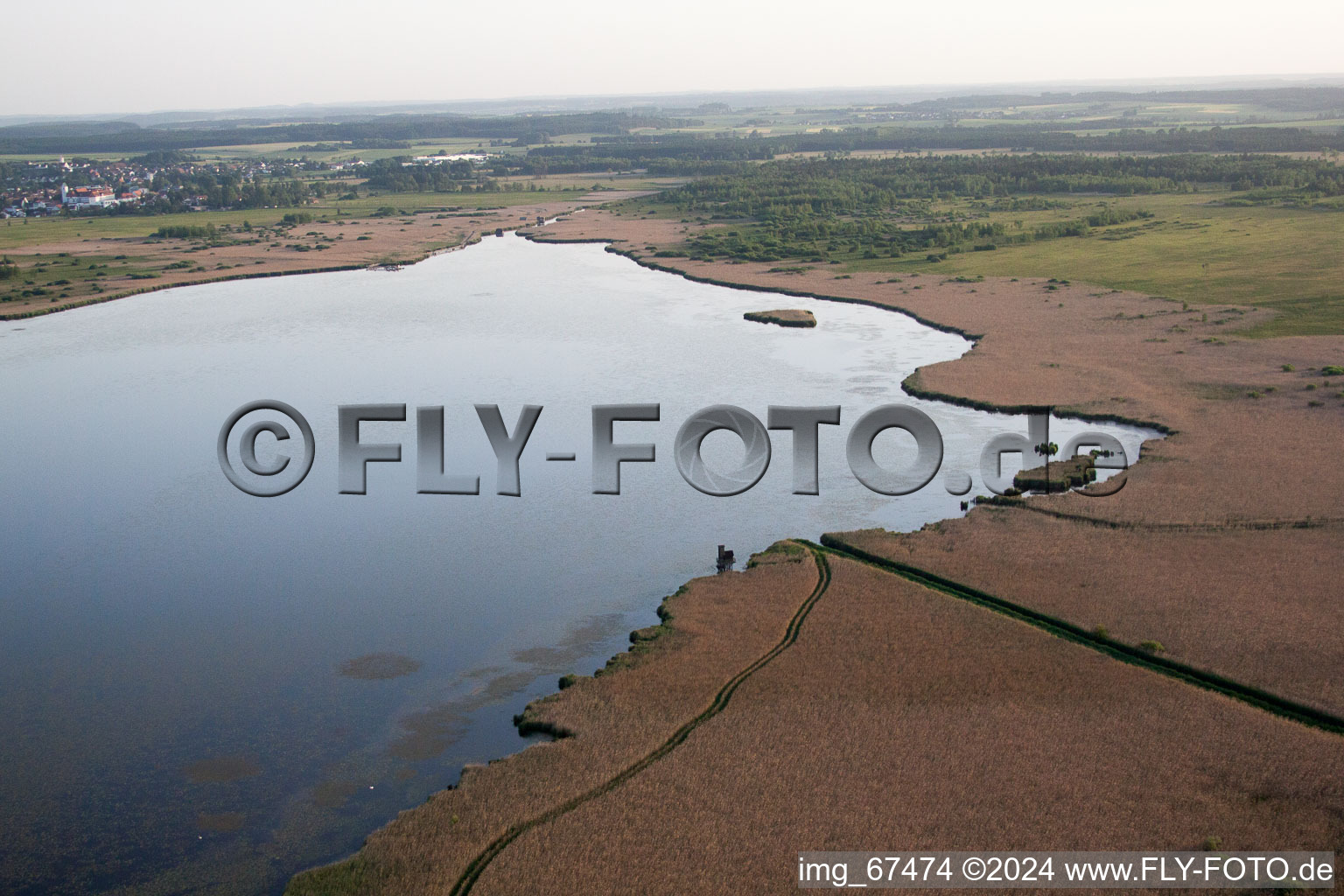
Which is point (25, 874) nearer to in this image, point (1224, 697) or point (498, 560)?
point (498, 560)

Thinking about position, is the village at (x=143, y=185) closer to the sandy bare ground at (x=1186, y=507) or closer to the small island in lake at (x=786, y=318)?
the small island in lake at (x=786, y=318)

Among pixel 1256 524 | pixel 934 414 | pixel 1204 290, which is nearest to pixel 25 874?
pixel 1256 524

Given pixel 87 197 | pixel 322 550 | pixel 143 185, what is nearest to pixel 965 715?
pixel 322 550

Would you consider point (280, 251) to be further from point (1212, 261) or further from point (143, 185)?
point (143, 185)

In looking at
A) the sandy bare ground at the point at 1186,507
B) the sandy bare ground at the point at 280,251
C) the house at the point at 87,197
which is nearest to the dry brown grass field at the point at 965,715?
the sandy bare ground at the point at 1186,507

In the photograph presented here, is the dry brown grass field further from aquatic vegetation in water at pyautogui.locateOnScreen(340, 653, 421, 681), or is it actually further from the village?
the village
